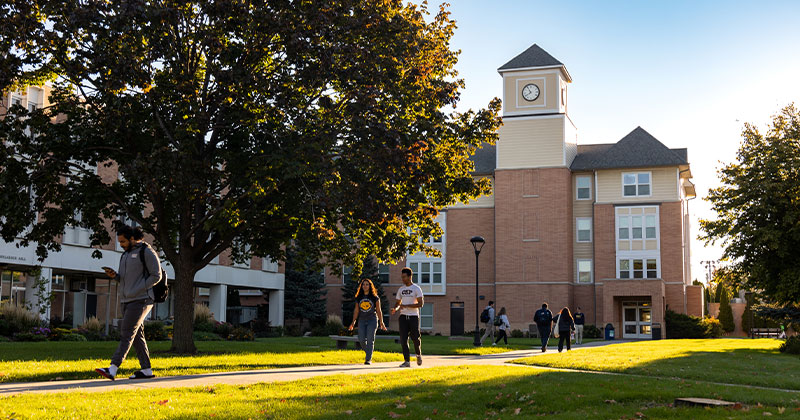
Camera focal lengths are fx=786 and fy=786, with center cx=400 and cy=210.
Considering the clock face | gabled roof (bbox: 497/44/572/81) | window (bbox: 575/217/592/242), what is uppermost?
gabled roof (bbox: 497/44/572/81)

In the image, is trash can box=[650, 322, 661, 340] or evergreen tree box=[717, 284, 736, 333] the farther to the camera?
evergreen tree box=[717, 284, 736, 333]

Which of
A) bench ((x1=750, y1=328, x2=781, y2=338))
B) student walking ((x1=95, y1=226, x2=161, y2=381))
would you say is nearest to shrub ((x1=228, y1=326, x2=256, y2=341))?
student walking ((x1=95, y1=226, x2=161, y2=381))

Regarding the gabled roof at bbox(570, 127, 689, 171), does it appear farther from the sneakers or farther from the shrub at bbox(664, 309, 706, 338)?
the sneakers

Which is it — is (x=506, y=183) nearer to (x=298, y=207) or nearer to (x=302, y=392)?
(x=298, y=207)

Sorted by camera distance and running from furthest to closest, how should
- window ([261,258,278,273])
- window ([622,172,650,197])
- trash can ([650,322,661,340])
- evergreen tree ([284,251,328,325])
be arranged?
1. evergreen tree ([284,251,328,325])
2. window ([622,172,650,197])
3. window ([261,258,278,273])
4. trash can ([650,322,661,340])

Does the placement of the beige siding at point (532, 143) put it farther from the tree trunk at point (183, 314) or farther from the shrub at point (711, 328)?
the tree trunk at point (183, 314)

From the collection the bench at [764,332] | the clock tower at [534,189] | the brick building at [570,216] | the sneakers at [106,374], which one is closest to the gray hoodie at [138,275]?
the sneakers at [106,374]

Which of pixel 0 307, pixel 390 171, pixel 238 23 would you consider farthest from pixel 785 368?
pixel 0 307

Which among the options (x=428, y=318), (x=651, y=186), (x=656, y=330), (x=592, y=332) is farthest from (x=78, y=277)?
(x=651, y=186)

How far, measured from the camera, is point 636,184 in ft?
182

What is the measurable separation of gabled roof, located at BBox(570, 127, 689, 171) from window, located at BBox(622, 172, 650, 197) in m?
0.80

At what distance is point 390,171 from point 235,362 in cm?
510

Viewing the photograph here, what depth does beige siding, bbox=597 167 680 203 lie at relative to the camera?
54.6 metres

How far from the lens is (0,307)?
28.8 m
